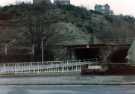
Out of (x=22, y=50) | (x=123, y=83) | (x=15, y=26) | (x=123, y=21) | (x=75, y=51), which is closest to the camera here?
(x=123, y=83)

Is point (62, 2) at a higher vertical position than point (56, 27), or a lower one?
higher

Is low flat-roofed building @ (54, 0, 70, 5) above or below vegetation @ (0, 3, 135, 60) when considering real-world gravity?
above

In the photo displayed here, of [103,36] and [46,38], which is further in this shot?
[103,36]

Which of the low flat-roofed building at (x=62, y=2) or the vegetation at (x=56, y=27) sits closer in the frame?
the vegetation at (x=56, y=27)

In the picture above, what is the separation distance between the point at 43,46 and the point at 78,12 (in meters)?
31.4

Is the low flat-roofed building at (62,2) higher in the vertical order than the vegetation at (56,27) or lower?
higher

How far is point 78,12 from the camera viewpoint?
113 meters

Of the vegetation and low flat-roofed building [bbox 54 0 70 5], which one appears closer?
the vegetation

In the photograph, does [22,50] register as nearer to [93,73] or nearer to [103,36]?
[103,36]

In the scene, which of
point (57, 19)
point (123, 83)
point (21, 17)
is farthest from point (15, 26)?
point (123, 83)

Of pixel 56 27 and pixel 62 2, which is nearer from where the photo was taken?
pixel 56 27

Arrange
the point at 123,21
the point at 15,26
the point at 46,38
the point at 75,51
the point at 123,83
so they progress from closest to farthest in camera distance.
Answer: the point at 123,83 → the point at 75,51 → the point at 46,38 → the point at 15,26 → the point at 123,21

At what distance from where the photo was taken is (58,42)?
88688 millimetres

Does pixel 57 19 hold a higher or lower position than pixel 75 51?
higher
